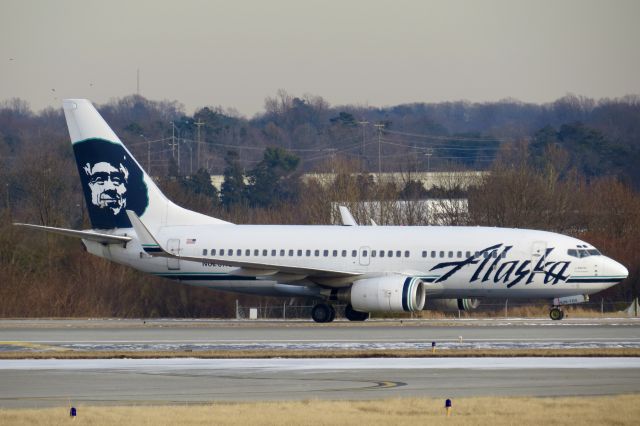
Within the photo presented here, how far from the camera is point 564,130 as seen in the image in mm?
139375

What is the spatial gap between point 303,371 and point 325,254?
64.1 ft

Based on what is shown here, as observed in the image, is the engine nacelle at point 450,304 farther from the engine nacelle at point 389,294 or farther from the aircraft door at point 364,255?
the aircraft door at point 364,255

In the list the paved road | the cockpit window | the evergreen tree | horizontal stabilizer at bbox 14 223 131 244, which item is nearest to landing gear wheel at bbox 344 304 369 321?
the cockpit window

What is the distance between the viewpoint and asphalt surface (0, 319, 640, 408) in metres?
21.6

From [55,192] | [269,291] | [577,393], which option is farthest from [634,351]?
[55,192]

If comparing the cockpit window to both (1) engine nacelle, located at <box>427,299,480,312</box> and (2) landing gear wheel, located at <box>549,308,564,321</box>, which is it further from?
(1) engine nacelle, located at <box>427,299,480,312</box>

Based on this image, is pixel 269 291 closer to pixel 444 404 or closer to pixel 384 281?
pixel 384 281

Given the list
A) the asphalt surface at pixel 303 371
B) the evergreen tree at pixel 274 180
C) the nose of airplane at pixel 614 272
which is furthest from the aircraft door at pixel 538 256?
the evergreen tree at pixel 274 180

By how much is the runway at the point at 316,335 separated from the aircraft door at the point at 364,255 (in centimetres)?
209

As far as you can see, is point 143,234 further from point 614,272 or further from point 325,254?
point 614,272

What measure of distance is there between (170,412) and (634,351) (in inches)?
540

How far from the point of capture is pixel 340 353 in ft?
96.4

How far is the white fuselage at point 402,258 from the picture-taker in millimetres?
43469

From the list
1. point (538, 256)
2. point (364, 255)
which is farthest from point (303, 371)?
point (538, 256)
